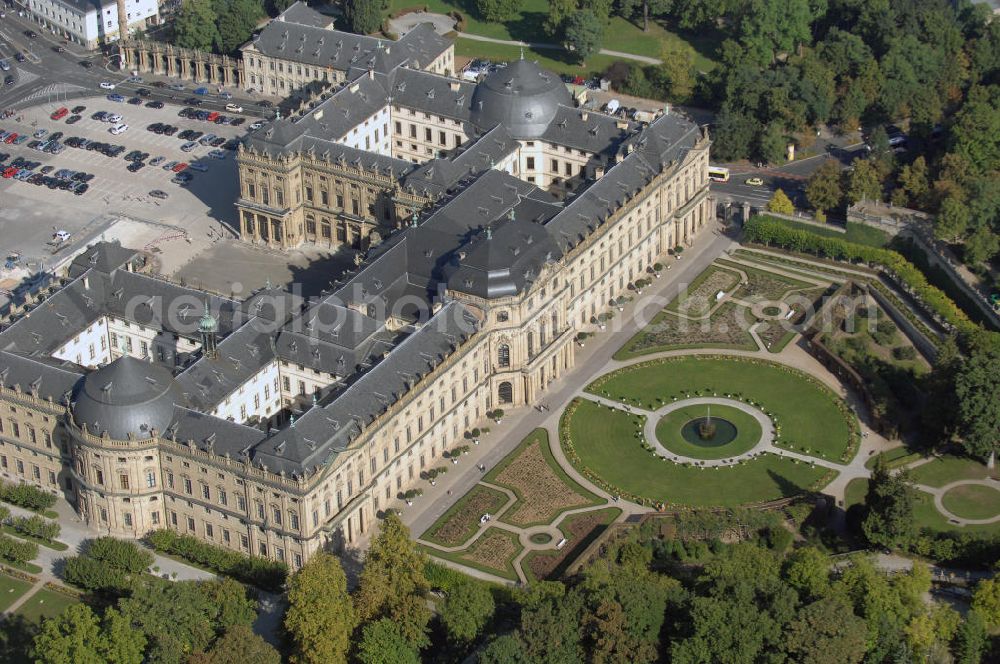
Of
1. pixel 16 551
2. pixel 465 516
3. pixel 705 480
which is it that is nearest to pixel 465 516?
pixel 465 516

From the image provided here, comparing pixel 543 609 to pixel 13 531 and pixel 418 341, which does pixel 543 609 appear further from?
pixel 13 531

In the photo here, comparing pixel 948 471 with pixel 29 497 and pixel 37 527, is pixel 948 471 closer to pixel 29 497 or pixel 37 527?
pixel 37 527

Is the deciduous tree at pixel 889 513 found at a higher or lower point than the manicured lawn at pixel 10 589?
higher

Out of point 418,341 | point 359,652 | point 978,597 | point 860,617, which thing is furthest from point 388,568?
point 978,597

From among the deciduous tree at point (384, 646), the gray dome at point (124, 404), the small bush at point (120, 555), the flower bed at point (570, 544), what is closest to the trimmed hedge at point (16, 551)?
the small bush at point (120, 555)

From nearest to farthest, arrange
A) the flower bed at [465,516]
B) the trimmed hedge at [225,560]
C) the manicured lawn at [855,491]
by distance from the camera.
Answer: the trimmed hedge at [225,560] → the flower bed at [465,516] → the manicured lawn at [855,491]

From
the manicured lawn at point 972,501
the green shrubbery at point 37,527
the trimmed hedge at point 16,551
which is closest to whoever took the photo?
the trimmed hedge at point 16,551

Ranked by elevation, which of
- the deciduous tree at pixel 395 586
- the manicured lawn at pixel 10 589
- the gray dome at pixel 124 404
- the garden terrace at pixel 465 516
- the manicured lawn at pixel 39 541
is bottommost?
the manicured lawn at pixel 10 589

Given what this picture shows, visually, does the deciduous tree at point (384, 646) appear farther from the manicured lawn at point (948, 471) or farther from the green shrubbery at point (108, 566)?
the manicured lawn at point (948, 471)
